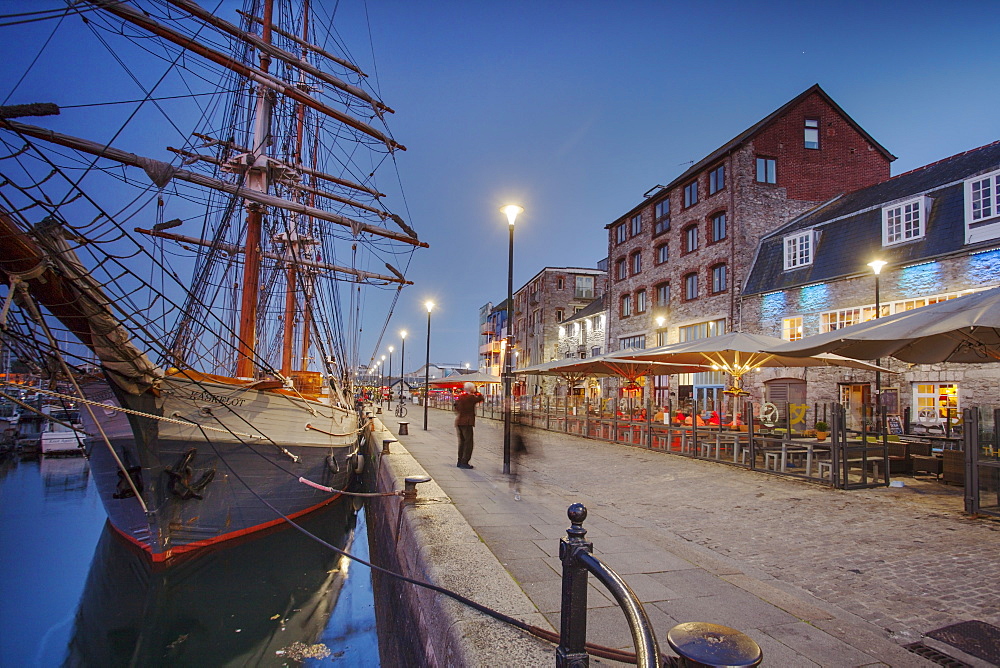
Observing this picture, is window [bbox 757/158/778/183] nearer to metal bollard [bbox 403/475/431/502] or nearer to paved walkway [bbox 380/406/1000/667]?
paved walkway [bbox 380/406/1000/667]

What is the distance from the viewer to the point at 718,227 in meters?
25.5

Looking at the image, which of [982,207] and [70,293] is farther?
[982,207]

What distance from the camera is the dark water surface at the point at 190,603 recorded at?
6598 millimetres

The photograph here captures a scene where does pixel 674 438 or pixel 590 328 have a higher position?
pixel 590 328

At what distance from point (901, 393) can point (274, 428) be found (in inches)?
742

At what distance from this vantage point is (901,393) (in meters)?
17.4

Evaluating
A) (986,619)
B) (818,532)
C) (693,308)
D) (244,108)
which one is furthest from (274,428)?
(693,308)

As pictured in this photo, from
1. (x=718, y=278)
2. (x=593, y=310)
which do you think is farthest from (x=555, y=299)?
(x=718, y=278)

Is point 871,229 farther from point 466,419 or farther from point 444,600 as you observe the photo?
point 444,600

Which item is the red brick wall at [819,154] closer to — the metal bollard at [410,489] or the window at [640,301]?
the window at [640,301]

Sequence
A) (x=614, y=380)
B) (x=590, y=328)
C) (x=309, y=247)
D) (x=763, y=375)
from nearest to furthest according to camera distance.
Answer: (x=763, y=375) → (x=309, y=247) → (x=614, y=380) → (x=590, y=328)

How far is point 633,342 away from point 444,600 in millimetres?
29512

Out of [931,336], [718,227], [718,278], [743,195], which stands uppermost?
[743,195]

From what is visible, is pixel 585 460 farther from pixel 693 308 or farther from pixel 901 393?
pixel 693 308
